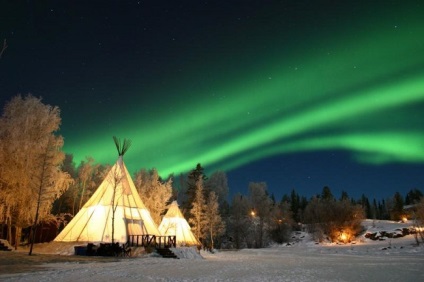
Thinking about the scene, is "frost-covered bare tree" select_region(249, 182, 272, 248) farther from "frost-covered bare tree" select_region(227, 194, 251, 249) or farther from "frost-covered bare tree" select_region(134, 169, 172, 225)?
"frost-covered bare tree" select_region(134, 169, 172, 225)

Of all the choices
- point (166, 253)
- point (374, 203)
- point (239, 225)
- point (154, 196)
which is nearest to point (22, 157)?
point (166, 253)

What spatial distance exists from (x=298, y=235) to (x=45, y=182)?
67599 millimetres

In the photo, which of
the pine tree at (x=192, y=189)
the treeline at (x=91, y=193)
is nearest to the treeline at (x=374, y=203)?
the treeline at (x=91, y=193)

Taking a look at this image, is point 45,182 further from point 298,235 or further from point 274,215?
point 298,235

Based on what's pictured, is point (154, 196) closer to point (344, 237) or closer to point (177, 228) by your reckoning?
point (177, 228)

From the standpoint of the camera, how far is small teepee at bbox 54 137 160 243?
27.0 m

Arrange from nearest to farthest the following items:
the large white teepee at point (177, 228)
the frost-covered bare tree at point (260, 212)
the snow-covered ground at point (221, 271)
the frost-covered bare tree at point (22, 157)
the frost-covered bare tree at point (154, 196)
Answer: the snow-covered ground at point (221, 271)
the frost-covered bare tree at point (22, 157)
the large white teepee at point (177, 228)
the frost-covered bare tree at point (154, 196)
the frost-covered bare tree at point (260, 212)

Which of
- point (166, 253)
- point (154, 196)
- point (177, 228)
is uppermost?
point (154, 196)

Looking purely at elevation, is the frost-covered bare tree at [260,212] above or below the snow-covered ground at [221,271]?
above

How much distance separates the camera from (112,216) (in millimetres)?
27031

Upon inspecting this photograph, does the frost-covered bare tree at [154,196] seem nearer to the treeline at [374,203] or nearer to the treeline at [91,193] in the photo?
the treeline at [91,193]

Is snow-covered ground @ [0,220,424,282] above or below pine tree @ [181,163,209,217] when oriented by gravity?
below

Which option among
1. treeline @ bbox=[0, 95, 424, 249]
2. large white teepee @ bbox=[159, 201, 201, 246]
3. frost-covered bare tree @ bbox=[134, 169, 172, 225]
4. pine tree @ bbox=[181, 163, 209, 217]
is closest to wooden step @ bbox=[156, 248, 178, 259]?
treeline @ bbox=[0, 95, 424, 249]

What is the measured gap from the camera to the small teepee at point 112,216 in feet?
88.6
